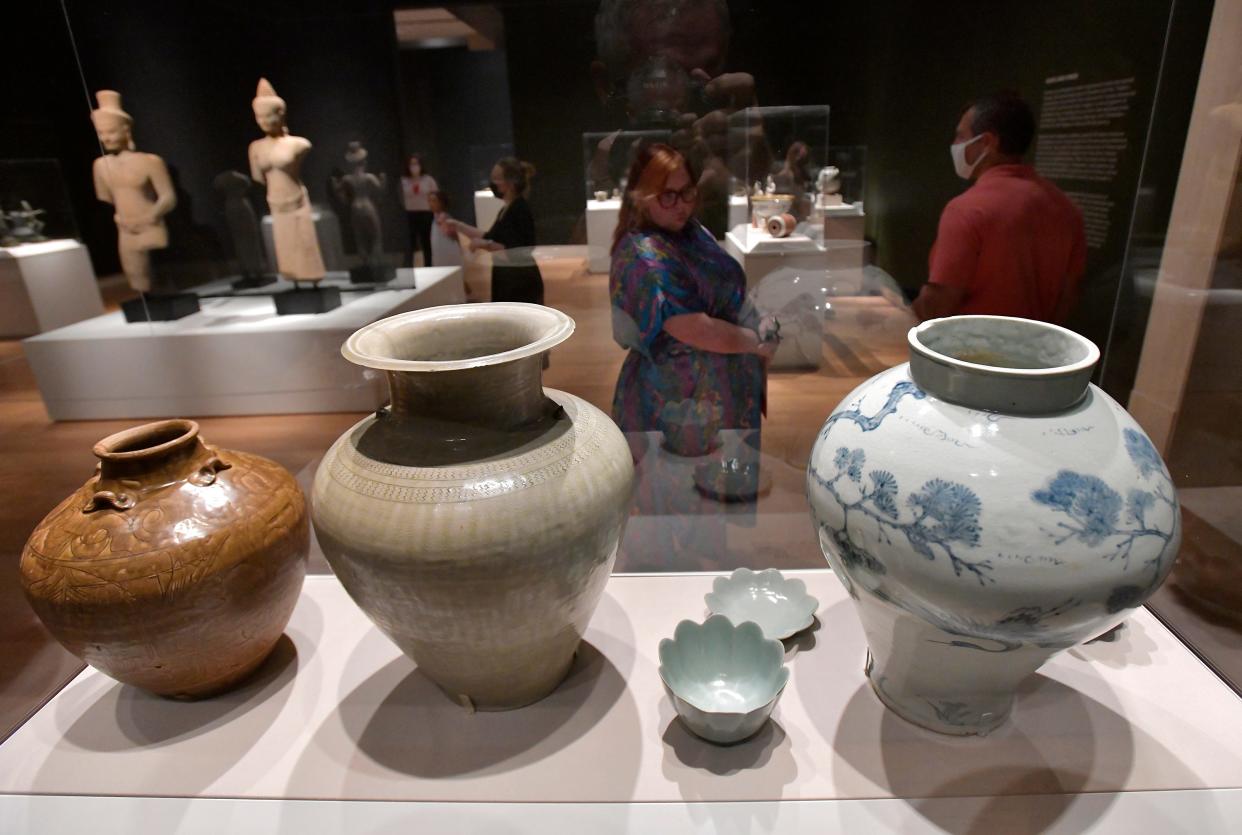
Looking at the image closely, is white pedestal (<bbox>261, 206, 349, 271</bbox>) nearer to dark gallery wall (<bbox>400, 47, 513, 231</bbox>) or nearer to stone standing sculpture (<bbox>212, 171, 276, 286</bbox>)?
stone standing sculpture (<bbox>212, 171, 276, 286</bbox>)

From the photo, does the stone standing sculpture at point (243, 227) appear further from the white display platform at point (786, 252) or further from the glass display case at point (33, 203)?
the white display platform at point (786, 252)

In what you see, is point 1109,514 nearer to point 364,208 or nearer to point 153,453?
point 153,453

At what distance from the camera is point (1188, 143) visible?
58.9 inches

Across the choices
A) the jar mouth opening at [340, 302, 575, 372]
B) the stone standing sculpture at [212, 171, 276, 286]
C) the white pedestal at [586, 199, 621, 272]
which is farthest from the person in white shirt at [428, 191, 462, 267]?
the stone standing sculpture at [212, 171, 276, 286]

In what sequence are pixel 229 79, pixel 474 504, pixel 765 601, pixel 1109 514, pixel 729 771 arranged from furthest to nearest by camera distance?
pixel 229 79, pixel 765 601, pixel 729 771, pixel 474 504, pixel 1109 514

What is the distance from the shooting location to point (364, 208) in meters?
1.80

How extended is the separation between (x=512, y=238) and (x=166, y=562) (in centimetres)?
96

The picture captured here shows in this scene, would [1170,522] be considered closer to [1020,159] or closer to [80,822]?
[1020,159]

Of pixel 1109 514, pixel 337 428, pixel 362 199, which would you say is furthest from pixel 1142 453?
pixel 337 428

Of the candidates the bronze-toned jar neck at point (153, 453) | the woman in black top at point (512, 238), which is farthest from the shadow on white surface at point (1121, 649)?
the bronze-toned jar neck at point (153, 453)

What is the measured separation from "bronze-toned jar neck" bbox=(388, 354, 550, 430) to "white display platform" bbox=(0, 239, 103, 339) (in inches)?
48.4

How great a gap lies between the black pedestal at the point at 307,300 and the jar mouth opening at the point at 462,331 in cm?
108

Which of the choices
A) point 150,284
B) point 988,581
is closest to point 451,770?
point 988,581

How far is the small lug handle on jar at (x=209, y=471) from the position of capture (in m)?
1.10
